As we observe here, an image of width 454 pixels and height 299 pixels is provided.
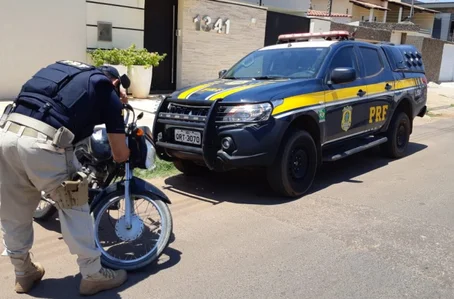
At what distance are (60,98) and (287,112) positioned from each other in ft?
9.23

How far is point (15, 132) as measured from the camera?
117 inches

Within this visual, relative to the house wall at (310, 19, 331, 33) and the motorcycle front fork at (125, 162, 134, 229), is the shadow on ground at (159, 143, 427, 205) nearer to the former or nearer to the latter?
the motorcycle front fork at (125, 162, 134, 229)

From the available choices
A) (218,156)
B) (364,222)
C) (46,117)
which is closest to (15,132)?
(46,117)

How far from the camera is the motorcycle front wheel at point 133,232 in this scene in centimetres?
365

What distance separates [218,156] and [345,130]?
2.15m

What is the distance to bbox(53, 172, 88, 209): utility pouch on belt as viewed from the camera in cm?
306

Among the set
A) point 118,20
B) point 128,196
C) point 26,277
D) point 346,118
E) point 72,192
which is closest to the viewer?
point 72,192

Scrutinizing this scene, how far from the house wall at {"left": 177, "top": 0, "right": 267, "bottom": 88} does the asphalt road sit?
7.07 m

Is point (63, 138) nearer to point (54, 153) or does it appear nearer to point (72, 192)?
point (54, 153)

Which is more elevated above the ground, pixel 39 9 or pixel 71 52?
pixel 39 9

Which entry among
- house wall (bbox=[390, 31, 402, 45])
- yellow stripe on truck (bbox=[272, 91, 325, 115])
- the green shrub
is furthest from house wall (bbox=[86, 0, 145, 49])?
house wall (bbox=[390, 31, 402, 45])

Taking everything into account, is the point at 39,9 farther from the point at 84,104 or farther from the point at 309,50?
the point at 84,104

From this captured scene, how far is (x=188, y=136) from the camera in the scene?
5.32 meters

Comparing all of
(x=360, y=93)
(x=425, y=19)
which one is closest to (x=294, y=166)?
(x=360, y=93)
